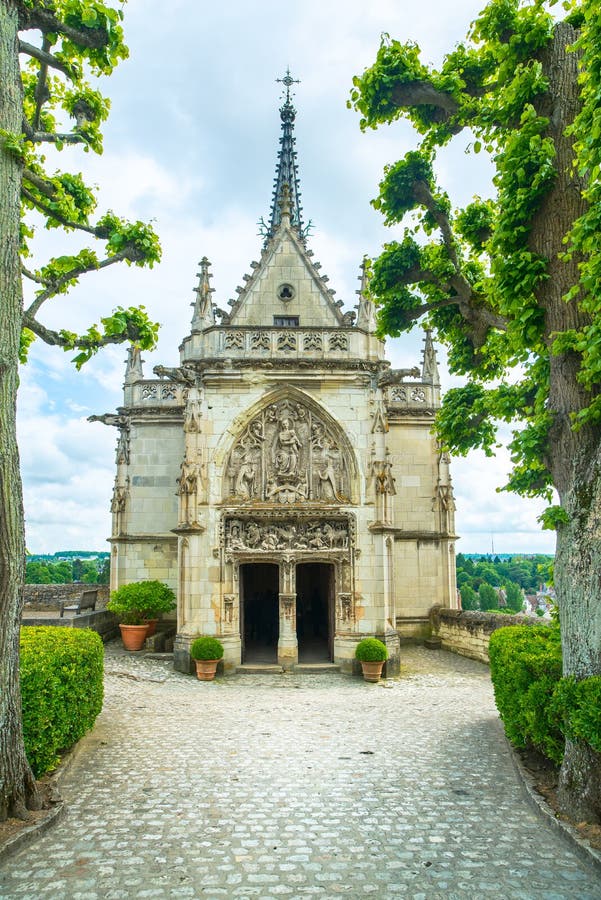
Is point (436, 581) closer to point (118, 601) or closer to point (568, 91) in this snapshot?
point (118, 601)

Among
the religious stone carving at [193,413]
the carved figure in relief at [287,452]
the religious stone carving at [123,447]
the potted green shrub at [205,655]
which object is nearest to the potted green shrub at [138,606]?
the potted green shrub at [205,655]

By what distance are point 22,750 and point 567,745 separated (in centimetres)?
602

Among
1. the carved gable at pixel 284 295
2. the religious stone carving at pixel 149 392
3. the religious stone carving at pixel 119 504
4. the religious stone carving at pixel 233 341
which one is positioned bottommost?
the religious stone carving at pixel 119 504

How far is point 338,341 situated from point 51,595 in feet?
48.8

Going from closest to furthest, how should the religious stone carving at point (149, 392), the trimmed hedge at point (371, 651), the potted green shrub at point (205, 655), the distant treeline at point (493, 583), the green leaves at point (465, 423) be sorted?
the green leaves at point (465, 423) < the potted green shrub at point (205, 655) < the trimmed hedge at point (371, 651) < the religious stone carving at point (149, 392) < the distant treeline at point (493, 583)

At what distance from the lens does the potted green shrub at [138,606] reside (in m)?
17.8

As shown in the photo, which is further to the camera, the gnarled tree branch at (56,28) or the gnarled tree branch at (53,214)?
the gnarled tree branch at (53,214)

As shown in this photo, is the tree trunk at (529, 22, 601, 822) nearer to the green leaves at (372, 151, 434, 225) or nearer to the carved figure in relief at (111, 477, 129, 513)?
the green leaves at (372, 151, 434, 225)

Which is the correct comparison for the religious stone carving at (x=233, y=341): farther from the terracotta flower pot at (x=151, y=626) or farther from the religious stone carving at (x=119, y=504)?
the terracotta flower pot at (x=151, y=626)

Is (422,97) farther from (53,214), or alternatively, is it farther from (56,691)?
(56,691)

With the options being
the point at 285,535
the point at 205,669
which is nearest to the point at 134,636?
the point at 205,669

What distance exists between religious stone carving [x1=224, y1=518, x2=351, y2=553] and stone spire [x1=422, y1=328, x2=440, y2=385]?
7416mm

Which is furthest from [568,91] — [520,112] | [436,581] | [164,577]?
[164,577]

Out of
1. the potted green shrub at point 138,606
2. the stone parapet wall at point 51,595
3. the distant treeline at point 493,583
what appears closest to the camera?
the potted green shrub at point 138,606
